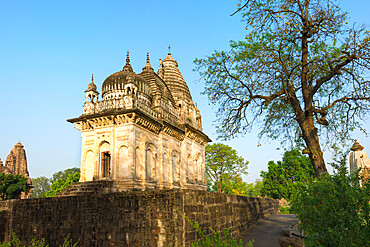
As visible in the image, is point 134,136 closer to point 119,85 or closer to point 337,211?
point 119,85

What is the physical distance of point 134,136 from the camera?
672 inches

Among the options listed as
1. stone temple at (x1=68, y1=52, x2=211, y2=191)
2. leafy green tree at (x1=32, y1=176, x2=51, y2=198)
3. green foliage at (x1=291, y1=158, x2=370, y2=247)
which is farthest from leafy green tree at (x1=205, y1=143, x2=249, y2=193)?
leafy green tree at (x1=32, y1=176, x2=51, y2=198)

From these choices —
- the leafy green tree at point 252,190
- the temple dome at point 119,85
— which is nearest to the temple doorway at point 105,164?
the temple dome at point 119,85

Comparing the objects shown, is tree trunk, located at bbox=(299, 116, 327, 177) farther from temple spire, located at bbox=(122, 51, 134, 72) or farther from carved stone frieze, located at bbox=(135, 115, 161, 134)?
temple spire, located at bbox=(122, 51, 134, 72)

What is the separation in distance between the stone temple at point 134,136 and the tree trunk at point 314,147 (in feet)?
33.6

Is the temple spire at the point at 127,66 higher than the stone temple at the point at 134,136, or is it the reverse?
the temple spire at the point at 127,66

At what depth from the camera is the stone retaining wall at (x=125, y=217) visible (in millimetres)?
7773

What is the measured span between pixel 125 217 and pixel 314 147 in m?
7.32

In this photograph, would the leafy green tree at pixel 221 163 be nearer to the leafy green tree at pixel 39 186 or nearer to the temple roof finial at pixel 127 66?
the temple roof finial at pixel 127 66

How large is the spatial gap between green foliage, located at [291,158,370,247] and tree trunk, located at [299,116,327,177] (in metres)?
4.28

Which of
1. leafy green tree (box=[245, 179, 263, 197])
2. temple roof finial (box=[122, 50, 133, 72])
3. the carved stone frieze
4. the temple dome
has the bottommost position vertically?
leafy green tree (box=[245, 179, 263, 197])

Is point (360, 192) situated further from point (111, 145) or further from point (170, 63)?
point (170, 63)

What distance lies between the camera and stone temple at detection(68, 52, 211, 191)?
17.1 metres

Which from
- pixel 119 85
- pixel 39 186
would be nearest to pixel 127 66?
pixel 119 85
